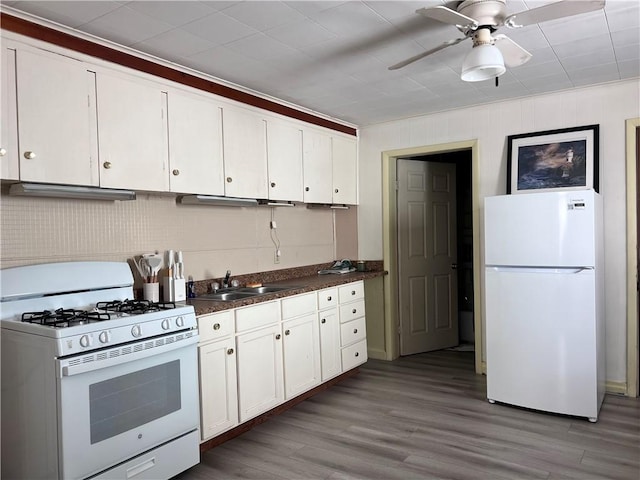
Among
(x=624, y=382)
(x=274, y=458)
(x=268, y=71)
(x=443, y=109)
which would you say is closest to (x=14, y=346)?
(x=274, y=458)

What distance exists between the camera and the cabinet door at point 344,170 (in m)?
4.55

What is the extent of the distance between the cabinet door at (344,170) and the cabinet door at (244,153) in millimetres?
1032

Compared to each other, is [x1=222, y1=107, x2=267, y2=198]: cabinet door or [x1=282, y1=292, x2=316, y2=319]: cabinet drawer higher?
[x1=222, y1=107, x2=267, y2=198]: cabinet door

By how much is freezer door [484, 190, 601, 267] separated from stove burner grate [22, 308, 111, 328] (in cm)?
259

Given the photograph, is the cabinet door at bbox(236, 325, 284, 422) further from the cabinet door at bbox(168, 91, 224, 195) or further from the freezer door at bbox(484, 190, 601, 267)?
the freezer door at bbox(484, 190, 601, 267)

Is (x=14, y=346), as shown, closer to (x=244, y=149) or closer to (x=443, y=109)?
(x=244, y=149)

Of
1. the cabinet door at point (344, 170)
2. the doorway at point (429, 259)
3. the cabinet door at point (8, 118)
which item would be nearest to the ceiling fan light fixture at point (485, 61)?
the cabinet door at point (8, 118)

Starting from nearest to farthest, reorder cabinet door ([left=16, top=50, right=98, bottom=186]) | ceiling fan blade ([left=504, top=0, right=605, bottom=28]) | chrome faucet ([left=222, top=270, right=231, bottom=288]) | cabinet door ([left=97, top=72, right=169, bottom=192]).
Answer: ceiling fan blade ([left=504, top=0, right=605, bottom=28]), cabinet door ([left=16, top=50, right=98, bottom=186]), cabinet door ([left=97, top=72, right=169, bottom=192]), chrome faucet ([left=222, top=270, right=231, bottom=288])

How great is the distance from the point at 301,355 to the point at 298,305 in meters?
0.37

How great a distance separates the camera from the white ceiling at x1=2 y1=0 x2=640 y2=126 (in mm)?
2334

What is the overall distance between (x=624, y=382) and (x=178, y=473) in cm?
325

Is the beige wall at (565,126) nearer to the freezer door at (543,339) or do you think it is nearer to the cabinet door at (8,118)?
the freezer door at (543,339)

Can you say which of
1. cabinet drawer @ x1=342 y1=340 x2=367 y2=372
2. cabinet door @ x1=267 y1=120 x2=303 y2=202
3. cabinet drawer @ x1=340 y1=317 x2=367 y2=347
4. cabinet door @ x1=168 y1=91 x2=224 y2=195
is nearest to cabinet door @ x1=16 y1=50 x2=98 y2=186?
cabinet door @ x1=168 y1=91 x2=224 y2=195

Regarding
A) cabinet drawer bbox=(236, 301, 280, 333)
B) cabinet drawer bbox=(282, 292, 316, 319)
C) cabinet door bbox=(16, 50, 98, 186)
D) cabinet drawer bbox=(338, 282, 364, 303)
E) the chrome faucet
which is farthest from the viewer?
cabinet drawer bbox=(338, 282, 364, 303)
